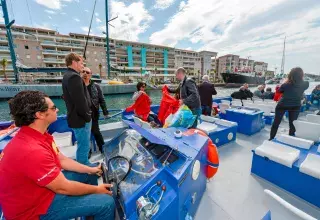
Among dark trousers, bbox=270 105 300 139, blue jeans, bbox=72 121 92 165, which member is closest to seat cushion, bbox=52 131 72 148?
blue jeans, bbox=72 121 92 165

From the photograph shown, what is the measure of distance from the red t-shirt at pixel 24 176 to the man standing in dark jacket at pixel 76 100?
1039 millimetres

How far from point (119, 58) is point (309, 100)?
47447 mm

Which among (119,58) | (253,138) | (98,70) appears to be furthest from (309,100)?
(119,58)

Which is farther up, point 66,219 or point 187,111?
point 187,111

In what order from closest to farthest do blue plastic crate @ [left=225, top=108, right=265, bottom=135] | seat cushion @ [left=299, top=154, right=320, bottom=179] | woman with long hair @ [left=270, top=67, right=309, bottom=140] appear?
1. seat cushion @ [left=299, top=154, right=320, bottom=179]
2. woman with long hair @ [left=270, top=67, right=309, bottom=140]
3. blue plastic crate @ [left=225, top=108, right=265, bottom=135]

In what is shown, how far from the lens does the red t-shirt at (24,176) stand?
855 mm

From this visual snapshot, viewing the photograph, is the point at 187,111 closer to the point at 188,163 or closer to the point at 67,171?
the point at 188,163

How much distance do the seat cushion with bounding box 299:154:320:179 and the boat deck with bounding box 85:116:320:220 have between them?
1.41 feet

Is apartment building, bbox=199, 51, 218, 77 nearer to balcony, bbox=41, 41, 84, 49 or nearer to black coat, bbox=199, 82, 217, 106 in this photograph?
balcony, bbox=41, 41, 84, 49

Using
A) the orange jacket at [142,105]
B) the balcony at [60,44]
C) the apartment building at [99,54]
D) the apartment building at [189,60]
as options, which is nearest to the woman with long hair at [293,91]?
the orange jacket at [142,105]

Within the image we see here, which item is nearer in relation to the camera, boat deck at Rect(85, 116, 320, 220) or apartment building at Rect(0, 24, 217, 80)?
boat deck at Rect(85, 116, 320, 220)

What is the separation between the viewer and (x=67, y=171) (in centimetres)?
142

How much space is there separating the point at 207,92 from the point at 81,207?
13.0 feet

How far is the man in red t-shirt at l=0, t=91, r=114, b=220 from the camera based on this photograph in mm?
860
